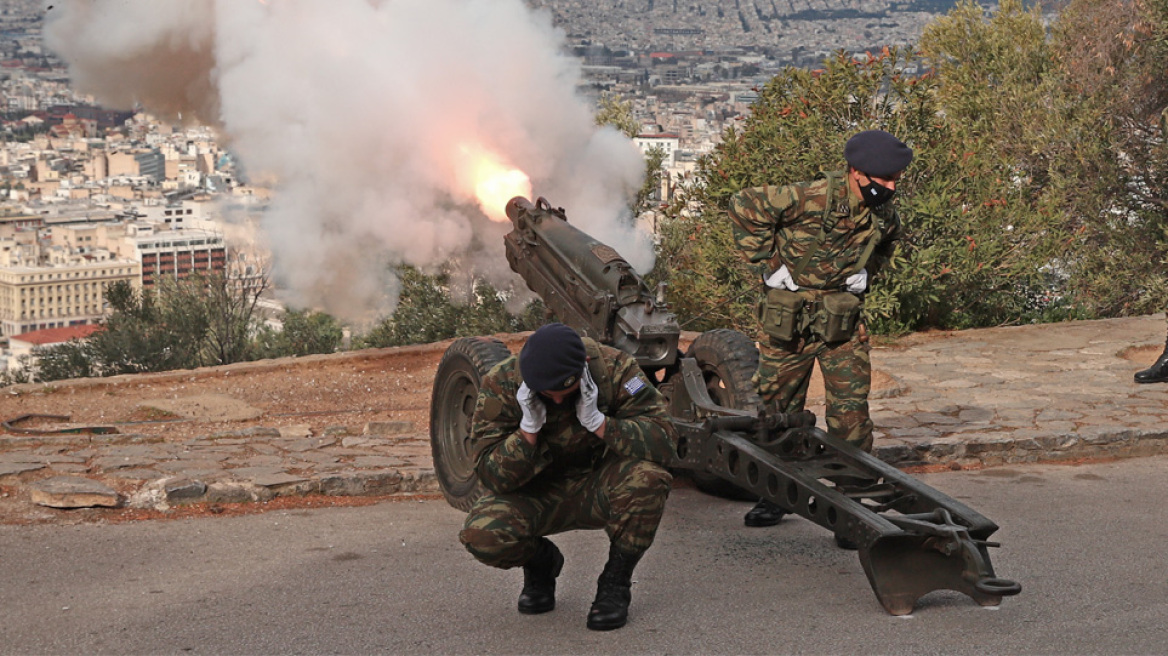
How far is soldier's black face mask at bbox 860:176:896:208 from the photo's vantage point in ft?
20.8

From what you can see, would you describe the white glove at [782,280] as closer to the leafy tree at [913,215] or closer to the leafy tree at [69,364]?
the leafy tree at [913,215]

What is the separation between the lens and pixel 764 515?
21.7ft

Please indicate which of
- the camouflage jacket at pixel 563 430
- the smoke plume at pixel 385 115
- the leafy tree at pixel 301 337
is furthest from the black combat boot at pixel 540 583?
the leafy tree at pixel 301 337

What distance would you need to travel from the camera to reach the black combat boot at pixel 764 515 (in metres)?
6.61

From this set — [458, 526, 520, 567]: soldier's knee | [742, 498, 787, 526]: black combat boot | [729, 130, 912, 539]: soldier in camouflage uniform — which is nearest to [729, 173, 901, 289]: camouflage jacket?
[729, 130, 912, 539]: soldier in camouflage uniform

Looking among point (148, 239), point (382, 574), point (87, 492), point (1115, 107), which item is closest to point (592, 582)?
point (382, 574)

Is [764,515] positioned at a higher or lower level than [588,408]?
lower

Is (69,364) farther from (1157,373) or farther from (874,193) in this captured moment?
(874,193)

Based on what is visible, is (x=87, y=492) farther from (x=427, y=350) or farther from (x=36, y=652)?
(x=427, y=350)

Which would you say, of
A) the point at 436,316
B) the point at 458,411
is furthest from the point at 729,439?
the point at 436,316

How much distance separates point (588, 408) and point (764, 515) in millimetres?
1790

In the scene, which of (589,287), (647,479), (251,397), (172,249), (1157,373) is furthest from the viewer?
(172,249)

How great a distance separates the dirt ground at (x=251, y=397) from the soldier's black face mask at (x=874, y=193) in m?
3.25

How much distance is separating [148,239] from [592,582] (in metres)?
62.3
